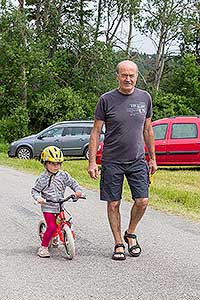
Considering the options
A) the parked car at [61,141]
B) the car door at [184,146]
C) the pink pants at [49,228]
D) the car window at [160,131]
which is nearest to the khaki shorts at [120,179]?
the pink pants at [49,228]

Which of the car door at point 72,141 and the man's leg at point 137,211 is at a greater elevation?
the man's leg at point 137,211

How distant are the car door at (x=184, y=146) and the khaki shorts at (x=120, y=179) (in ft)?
41.8

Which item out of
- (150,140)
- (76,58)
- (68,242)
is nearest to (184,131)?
(150,140)

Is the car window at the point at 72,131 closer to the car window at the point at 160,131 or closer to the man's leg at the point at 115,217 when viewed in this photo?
the car window at the point at 160,131

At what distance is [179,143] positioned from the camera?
19.8 m

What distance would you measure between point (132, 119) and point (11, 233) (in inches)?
102

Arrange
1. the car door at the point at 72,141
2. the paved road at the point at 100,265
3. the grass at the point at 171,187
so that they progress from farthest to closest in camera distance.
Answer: the car door at the point at 72,141, the grass at the point at 171,187, the paved road at the point at 100,265

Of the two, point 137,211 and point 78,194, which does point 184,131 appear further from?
point 78,194

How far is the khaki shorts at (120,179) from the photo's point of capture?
7.01 metres

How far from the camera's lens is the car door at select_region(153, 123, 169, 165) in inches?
782

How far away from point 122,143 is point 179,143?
13034 millimetres

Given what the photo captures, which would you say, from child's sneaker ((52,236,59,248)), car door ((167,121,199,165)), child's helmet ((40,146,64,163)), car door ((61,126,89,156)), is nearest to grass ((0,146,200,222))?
car door ((167,121,199,165))

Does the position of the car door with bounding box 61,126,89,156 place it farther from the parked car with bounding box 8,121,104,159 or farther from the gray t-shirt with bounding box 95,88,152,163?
the gray t-shirt with bounding box 95,88,152,163

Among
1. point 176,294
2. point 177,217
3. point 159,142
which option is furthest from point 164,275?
point 159,142
